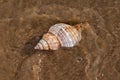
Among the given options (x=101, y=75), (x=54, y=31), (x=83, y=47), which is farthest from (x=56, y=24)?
(x=101, y=75)

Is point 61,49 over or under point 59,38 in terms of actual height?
under

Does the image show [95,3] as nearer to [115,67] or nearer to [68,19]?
[68,19]

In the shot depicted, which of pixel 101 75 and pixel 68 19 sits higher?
pixel 68 19

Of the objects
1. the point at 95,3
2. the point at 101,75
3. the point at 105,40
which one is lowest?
the point at 101,75
